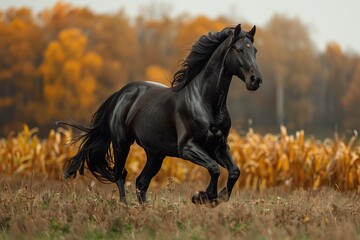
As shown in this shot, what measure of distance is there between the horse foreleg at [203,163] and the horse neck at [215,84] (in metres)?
0.49

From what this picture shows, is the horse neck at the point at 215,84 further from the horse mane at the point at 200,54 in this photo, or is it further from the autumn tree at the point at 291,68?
the autumn tree at the point at 291,68

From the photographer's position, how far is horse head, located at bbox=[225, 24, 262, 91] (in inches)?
252

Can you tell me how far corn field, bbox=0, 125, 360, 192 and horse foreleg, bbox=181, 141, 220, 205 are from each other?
327 cm

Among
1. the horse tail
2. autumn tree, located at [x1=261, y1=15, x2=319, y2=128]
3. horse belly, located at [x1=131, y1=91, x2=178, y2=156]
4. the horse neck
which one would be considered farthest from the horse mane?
autumn tree, located at [x1=261, y1=15, x2=319, y2=128]

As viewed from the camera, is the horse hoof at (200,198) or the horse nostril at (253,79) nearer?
the horse nostril at (253,79)

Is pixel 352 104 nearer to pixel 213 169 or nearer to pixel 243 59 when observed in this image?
pixel 243 59

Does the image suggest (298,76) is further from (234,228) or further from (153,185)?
(234,228)

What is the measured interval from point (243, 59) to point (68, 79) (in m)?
33.0

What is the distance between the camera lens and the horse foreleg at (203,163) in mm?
6559

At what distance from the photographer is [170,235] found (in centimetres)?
536

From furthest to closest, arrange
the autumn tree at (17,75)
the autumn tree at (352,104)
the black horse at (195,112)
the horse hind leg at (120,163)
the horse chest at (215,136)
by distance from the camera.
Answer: the autumn tree at (352,104) → the autumn tree at (17,75) → the horse hind leg at (120,163) → the horse chest at (215,136) → the black horse at (195,112)

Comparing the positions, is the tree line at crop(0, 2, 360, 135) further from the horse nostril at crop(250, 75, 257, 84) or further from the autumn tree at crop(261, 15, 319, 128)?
the horse nostril at crop(250, 75, 257, 84)

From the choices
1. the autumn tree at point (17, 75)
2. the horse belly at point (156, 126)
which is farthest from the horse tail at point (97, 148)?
the autumn tree at point (17, 75)

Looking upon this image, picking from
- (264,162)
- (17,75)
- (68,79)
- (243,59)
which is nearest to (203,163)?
(243,59)
